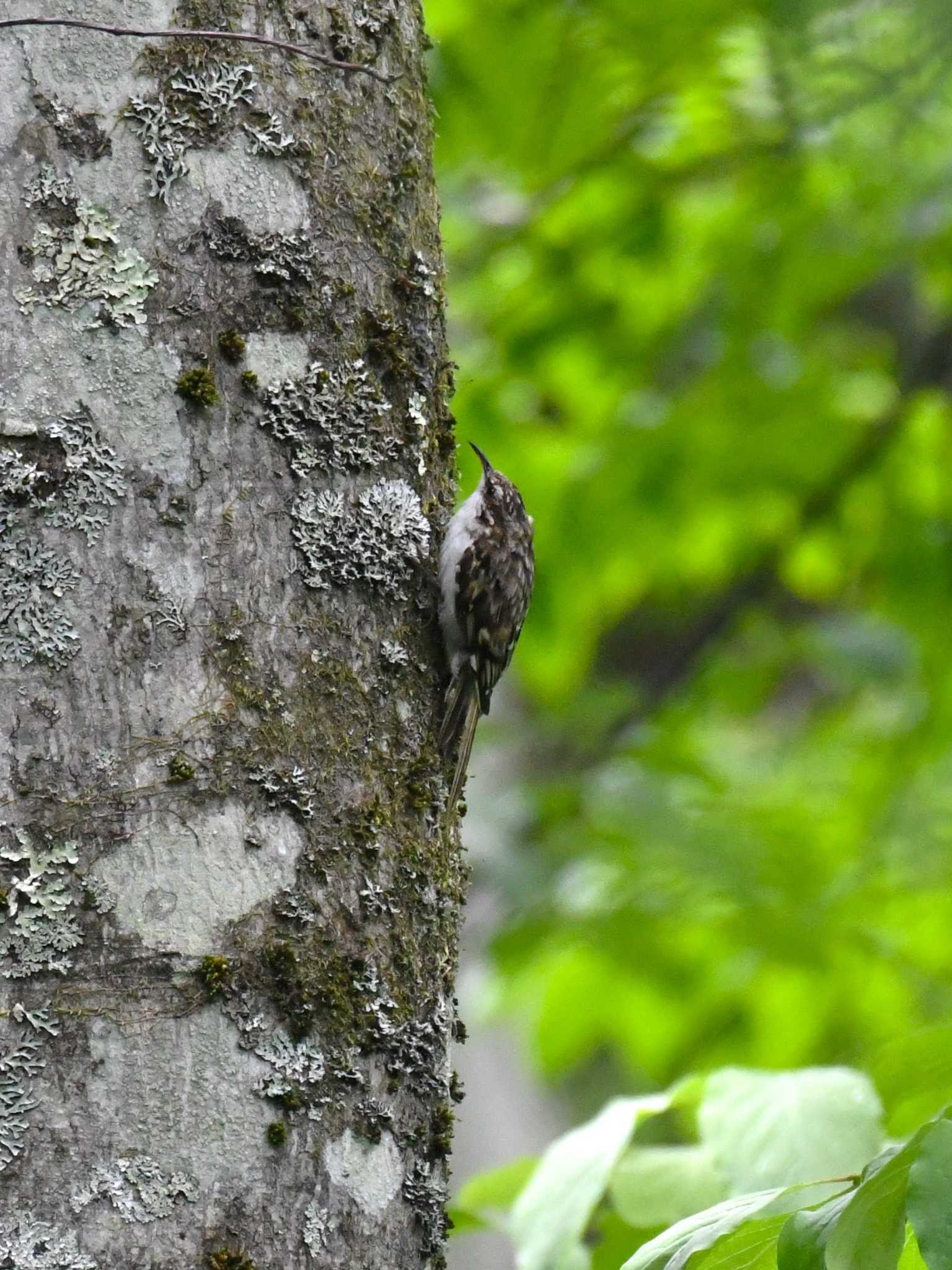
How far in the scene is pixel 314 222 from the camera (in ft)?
5.91

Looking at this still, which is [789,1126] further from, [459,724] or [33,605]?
[33,605]

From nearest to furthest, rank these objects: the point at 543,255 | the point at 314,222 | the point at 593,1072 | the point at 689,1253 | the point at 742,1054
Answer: the point at 689,1253 → the point at 314,222 → the point at 543,255 → the point at 742,1054 → the point at 593,1072

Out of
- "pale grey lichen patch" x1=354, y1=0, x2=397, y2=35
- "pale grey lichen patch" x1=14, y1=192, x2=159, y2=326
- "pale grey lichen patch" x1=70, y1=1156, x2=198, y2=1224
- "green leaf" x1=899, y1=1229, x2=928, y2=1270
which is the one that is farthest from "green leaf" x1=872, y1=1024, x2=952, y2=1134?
"pale grey lichen patch" x1=354, y1=0, x2=397, y2=35

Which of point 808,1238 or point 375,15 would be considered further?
point 375,15

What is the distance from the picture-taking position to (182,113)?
1.72 m

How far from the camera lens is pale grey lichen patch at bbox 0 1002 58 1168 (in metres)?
1.43

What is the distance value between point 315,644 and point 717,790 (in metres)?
4.63

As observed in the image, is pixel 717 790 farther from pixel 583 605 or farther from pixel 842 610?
pixel 842 610

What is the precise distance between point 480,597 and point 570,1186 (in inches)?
37.8

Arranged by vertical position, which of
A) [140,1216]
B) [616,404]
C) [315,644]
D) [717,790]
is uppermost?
[616,404]

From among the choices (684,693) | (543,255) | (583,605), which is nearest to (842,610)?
(684,693)

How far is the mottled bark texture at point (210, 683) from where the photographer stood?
1488mm

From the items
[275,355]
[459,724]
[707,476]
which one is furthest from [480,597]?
[707,476]

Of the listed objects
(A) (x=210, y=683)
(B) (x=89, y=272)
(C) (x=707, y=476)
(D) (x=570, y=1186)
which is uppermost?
(C) (x=707, y=476)
